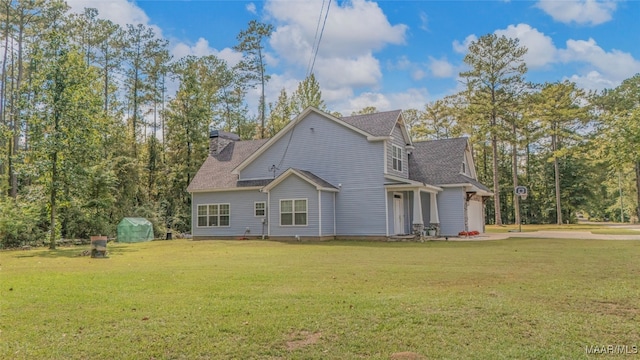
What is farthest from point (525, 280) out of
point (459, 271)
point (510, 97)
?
point (510, 97)

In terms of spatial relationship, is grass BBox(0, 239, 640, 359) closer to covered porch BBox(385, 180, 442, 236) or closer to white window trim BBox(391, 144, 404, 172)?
covered porch BBox(385, 180, 442, 236)

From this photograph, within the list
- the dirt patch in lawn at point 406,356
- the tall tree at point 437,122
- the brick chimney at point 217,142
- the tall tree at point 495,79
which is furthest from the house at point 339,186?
the tall tree at point 437,122

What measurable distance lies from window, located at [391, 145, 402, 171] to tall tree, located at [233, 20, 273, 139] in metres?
19.6

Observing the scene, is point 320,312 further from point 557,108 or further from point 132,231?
point 557,108

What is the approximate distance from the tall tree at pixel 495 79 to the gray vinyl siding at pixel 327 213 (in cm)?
2083

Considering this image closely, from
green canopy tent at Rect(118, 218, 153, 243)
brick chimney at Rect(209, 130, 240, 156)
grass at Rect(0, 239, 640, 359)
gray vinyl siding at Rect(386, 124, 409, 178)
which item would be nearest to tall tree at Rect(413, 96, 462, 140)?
gray vinyl siding at Rect(386, 124, 409, 178)

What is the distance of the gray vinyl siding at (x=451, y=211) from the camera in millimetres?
22844

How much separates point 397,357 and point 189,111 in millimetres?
33385

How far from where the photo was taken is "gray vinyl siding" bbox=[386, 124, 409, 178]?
21438mm

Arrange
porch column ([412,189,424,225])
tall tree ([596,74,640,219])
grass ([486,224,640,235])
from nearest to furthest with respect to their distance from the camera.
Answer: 1. porch column ([412,189,424,225])
2. grass ([486,224,640,235])
3. tall tree ([596,74,640,219])

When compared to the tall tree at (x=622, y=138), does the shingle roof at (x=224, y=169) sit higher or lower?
lower

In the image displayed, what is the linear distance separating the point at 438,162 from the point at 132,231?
57.4 ft

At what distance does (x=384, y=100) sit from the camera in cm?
4403

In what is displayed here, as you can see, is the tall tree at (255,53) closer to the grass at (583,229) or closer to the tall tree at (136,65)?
the tall tree at (136,65)
